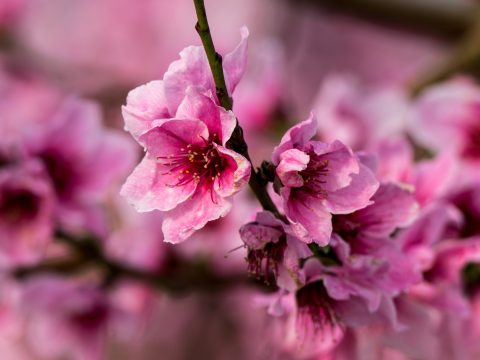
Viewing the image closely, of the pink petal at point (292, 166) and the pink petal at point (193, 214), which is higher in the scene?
the pink petal at point (292, 166)

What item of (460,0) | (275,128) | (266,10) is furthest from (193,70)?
(266,10)

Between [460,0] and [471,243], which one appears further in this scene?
[460,0]

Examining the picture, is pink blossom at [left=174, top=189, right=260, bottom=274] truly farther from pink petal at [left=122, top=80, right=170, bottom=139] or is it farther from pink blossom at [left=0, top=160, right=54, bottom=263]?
pink petal at [left=122, top=80, right=170, bottom=139]

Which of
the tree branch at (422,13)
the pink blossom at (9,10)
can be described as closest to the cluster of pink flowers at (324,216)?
the tree branch at (422,13)

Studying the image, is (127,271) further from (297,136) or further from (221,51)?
(221,51)

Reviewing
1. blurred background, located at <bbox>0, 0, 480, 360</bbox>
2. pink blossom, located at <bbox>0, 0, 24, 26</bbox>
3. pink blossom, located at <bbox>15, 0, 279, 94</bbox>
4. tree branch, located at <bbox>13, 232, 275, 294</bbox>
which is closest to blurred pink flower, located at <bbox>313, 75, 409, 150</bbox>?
blurred background, located at <bbox>0, 0, 480, 360</bbox>

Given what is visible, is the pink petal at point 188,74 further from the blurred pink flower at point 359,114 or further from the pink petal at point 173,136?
the blurred pink flower at point 359,114

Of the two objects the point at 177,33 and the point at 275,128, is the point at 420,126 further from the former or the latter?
the point at 177,33
